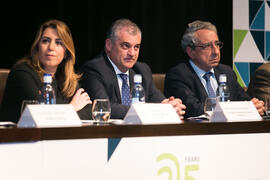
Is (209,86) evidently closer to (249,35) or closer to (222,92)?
(222,92)

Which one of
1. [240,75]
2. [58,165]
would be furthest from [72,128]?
[240,75]

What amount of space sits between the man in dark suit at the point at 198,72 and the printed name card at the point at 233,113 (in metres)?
1.17

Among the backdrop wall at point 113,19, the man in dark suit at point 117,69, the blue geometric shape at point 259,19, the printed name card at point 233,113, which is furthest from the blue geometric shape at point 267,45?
the printed name card at point 233,113

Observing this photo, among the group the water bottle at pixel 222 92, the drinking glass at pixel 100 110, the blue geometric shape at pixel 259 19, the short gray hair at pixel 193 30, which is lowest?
the water bottle at pixel 222 92

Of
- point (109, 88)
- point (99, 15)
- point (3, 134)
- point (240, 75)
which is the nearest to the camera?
point (3, 134)

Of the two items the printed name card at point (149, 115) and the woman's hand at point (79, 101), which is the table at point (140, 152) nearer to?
the printed name card at point (149, 115)

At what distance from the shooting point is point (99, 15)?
4344 mm

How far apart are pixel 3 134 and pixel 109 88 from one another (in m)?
1.89

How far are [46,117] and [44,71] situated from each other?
139cm

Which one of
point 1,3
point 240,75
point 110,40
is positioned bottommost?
point 240,75

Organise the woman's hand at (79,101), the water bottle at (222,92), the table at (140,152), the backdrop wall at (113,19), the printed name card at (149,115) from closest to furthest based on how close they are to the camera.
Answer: the table at (140,152), the printed name card at (149,115), the woman's hand at (79,101), the water bottle at (222,92), the backdrop wall at (113,19)

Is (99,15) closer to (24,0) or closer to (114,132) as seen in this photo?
(24,0)

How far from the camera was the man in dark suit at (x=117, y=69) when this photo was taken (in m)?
3.41

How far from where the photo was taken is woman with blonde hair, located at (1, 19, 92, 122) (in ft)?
9.91
